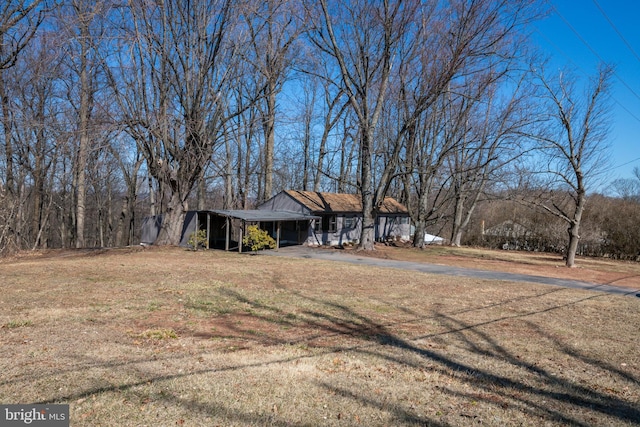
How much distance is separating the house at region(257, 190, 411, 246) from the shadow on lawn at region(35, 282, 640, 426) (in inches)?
652

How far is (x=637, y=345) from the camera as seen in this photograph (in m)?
7.04

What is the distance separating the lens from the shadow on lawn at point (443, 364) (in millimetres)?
4129

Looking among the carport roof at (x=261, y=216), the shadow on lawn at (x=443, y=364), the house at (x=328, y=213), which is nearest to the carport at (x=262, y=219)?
the carport roof at (x=261, y=216)

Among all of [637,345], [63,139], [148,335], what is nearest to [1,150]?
[63,139]

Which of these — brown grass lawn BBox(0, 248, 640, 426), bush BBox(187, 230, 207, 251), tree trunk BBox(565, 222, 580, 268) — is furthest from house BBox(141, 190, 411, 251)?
tree trunk BBox(565, 222, 580, 268)

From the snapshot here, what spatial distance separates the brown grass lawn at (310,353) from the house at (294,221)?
11.4 metres

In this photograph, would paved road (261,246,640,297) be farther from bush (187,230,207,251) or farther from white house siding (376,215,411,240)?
white house siding (376,215,411,240)

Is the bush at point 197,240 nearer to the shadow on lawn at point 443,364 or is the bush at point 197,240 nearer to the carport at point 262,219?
the carport at point 262,219

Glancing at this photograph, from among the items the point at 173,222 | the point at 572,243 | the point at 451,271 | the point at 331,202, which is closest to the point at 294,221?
the point at 331,202

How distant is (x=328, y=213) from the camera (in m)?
26.7

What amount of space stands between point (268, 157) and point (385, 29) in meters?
12.5

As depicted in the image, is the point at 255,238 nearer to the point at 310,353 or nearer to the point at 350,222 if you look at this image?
the point at 350,222

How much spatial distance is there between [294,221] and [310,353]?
66.9 feet

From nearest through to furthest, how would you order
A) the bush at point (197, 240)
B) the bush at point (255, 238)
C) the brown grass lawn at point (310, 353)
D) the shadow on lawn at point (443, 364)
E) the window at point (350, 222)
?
1. the brown grass lawn at point (310, 353)
2. the shadow on lawn at point (443, 364)
3. the bush at point (197, 240)
4. the bush at point (255, 238)
5. the window at point (350, 222)
